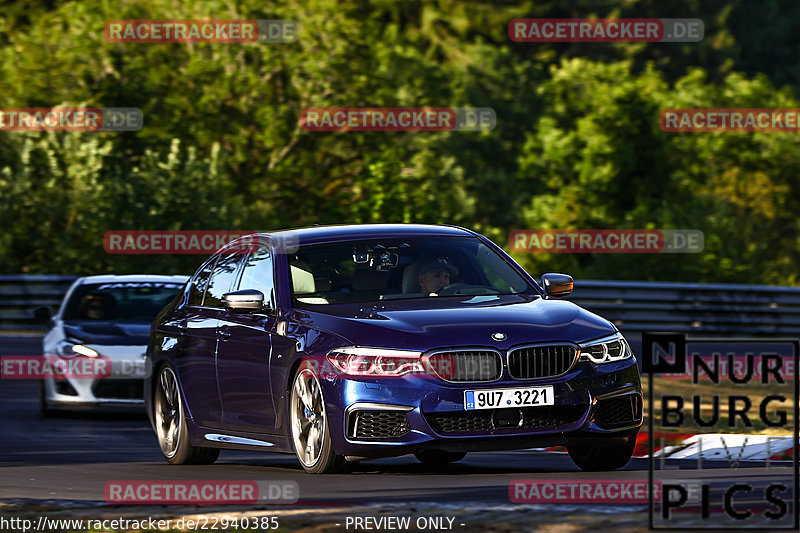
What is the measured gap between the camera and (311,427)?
1021 cm

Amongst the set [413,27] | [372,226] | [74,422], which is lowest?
[74,422]

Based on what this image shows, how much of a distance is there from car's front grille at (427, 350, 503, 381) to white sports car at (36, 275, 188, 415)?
7.15 metres

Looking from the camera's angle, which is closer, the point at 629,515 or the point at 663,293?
the point at 629,515

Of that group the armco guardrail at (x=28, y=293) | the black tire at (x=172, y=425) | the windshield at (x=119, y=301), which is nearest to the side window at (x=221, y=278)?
the black tire at (x=172, y=425)

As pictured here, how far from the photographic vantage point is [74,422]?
53.4ft

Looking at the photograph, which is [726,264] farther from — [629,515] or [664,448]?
[629,515]

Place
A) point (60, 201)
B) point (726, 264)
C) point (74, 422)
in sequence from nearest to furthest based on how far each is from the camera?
point (74, 422) → point (60, 201) → point (726, 264)

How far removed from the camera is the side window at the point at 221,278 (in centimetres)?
1202

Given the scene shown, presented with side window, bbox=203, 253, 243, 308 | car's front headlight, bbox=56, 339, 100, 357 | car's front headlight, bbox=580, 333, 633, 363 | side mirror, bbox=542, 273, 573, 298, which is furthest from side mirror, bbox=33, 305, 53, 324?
car's front headlight, bbox=580, 333, 633, 363

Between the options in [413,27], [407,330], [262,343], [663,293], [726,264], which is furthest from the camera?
[413,27]

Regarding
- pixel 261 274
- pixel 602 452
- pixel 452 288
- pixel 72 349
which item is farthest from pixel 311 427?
pixel 72 349

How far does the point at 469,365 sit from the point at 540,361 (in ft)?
1.36

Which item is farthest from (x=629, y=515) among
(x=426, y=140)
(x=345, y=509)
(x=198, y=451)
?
(x=426, y=140)

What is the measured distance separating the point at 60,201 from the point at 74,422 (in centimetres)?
1760
